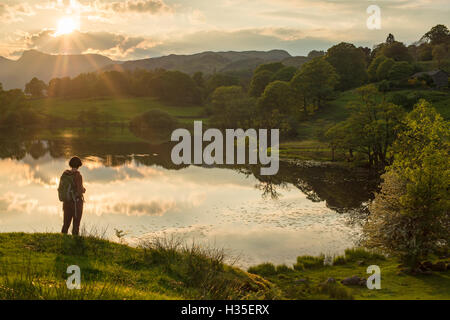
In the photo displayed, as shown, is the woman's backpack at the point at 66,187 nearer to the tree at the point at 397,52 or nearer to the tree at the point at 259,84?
the tree at the point at 259,84

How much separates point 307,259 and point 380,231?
13.7 ft

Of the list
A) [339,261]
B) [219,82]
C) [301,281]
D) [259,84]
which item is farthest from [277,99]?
[301,281]

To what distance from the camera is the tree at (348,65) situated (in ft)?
412

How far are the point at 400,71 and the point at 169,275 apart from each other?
11247 cm

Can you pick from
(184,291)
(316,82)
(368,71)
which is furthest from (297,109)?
(184,291)

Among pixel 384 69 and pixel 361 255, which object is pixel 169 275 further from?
pixel 384 69

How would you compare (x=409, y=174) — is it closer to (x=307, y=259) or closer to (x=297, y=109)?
(x=307, y=259)

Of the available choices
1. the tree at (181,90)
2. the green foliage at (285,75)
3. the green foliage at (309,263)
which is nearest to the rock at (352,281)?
the green foliage at (309,263)

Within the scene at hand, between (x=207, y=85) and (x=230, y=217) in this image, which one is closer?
(x=230, y=217)

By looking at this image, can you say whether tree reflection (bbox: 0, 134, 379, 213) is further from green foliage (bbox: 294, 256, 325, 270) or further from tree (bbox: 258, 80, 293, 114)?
tree (bbox: 258, 80, 293, 114)

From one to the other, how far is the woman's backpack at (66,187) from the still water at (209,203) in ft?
30.3

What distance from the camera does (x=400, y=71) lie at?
11194 cm

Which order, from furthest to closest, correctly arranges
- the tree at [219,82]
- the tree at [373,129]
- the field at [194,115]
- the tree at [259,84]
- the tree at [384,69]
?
the tree at [219,82] < the tree at [259,84] < the tree at [384,69] < the field at [194,115] < the tree at [373,129]
